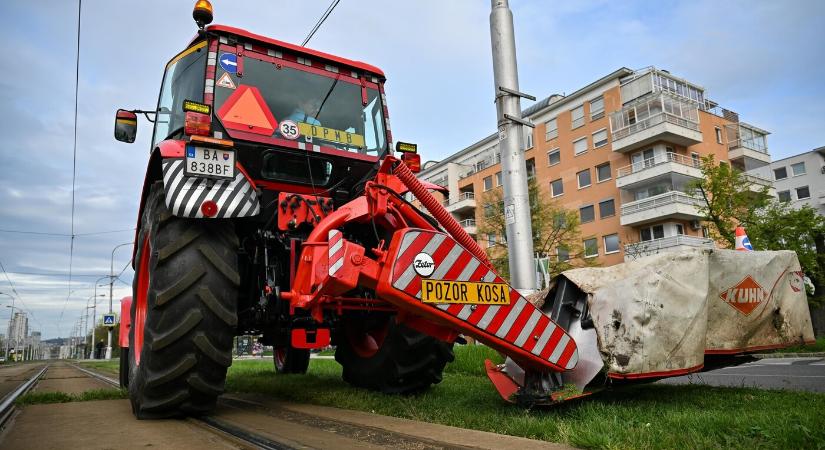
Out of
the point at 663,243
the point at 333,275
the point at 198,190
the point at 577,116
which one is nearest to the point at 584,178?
the point at 577,116

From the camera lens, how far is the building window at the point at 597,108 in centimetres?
3994

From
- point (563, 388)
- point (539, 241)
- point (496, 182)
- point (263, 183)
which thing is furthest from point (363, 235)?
point (496, 182)

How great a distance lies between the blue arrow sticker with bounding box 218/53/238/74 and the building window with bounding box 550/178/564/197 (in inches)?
1556

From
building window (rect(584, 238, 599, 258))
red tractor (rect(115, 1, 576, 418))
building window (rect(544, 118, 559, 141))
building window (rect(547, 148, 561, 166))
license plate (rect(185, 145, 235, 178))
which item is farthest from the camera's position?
building window (rect(544, 118, 559, 141))

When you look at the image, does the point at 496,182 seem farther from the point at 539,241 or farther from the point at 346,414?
the point at 346,414

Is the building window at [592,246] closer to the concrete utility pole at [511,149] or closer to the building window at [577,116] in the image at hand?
the building window at [577,116]

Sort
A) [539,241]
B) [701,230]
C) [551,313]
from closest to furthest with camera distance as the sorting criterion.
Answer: [551,313] < [539,241] < [701,230]

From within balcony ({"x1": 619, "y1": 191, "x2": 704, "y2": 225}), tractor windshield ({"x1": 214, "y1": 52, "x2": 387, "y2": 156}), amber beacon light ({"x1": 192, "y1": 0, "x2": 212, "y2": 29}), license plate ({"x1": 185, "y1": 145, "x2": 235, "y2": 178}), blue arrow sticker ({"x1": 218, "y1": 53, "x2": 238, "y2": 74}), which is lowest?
license plate ({"x1": 185, "y1": 145, "x2": 235, "y2": 178})

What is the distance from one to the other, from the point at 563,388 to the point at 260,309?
2548mm

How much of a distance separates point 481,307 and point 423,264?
0.53 m

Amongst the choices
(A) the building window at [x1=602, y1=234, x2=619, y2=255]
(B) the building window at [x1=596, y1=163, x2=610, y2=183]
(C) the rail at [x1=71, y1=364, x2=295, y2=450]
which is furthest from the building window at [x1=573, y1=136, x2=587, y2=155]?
(C) the rail at [x1=71, y1=364, x2=295, y2=450]

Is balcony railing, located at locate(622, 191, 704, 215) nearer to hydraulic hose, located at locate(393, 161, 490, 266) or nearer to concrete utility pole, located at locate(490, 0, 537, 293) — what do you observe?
concrete utility pole, located at locate(490, 0, 537, 293)

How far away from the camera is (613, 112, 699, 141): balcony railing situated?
116 ft

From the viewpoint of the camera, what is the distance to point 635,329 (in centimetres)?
394
